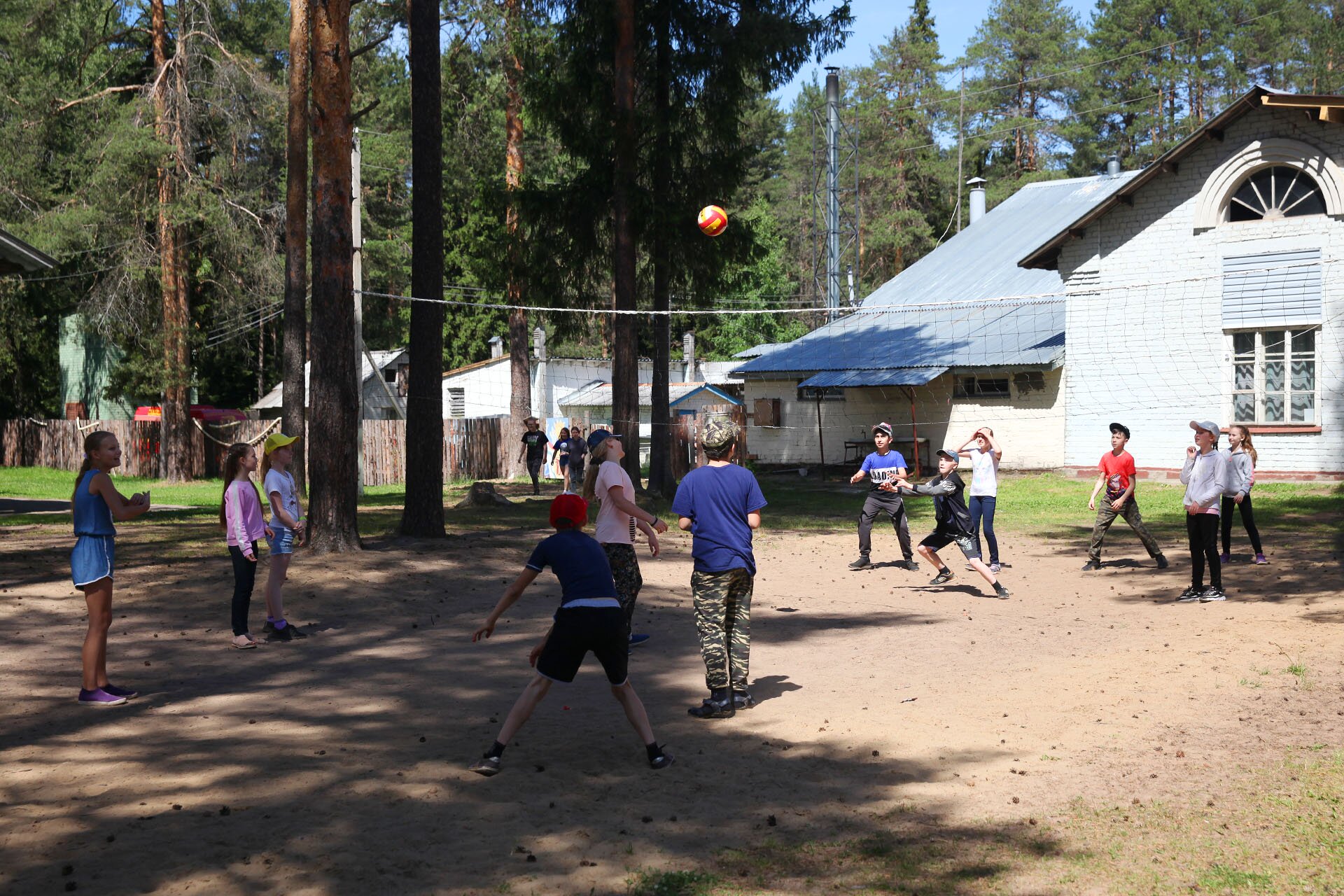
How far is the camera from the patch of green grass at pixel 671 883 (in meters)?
4.72

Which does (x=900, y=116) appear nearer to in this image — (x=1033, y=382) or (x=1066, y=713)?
(x=1033, y=382)

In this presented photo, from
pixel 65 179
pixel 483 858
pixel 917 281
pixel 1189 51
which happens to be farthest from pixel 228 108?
pixel 1189 51

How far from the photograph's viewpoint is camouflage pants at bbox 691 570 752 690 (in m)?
7.43

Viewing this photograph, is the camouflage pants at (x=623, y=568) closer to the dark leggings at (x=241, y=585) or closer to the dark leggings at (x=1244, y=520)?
the dark leggings at (x=241, y=585)

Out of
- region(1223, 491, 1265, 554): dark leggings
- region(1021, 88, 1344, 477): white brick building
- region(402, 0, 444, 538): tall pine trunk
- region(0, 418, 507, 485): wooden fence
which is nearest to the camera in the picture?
region(1223, 491, 1265, 554): dark leggings

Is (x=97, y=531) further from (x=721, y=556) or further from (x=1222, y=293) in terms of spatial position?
(x=1222, y=293)

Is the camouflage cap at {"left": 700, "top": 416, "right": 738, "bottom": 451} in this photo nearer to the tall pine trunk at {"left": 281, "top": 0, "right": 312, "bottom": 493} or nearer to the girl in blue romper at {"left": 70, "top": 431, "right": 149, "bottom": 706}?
the girl in blue romper at {"left": 70, "top": 431, "right": 149, "bottom": 706}

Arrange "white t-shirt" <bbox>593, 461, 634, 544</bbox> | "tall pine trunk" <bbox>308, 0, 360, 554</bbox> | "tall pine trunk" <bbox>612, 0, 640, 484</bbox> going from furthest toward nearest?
"tall pine trunk" <bbox>612, 0, 640, 484</bbox>, "tall pine trunk" <bbox>308, 0, 360, 554</bbox>, "white t-shirt" <bbox>593, 461, 634, 544</bbox>

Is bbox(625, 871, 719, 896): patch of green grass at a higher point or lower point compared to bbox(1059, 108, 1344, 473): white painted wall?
lower

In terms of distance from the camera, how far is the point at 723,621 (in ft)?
24.6

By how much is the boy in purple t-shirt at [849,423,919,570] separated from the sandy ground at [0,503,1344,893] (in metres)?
1.85


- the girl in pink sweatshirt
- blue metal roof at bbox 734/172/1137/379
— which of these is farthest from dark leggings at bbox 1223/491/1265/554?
blue metal roof at bbox 734/172/1137/379

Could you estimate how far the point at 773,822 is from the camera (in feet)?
18.1

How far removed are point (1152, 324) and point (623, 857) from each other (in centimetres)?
2277
